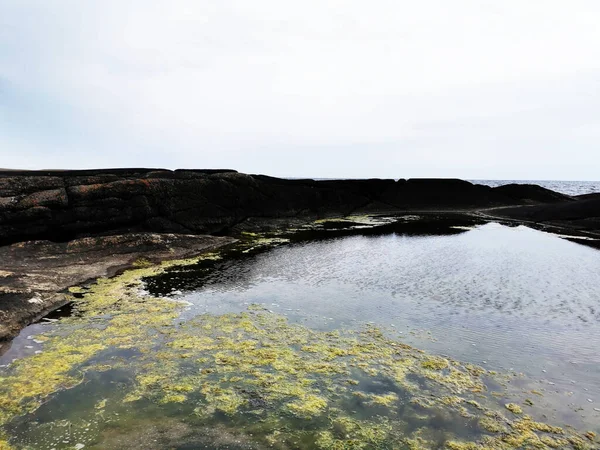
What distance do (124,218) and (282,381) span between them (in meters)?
27.3

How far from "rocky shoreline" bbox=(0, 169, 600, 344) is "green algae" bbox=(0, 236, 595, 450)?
4.12 meters

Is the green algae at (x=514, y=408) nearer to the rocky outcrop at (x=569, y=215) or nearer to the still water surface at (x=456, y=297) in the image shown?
the still water surface at (x=456, y=297)

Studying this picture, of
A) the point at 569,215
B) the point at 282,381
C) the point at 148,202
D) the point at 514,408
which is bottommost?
the point at 282,381

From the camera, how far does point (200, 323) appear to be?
1479 centimetres

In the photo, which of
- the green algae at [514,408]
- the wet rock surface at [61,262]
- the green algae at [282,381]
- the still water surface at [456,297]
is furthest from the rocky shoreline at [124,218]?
the green algae at [514,408]

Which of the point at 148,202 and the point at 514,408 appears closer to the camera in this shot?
the point at 514,408

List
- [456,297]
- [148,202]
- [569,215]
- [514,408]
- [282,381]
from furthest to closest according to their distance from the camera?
[569,215] → [148,202] → [456,297] → [282,381] → [514,408]

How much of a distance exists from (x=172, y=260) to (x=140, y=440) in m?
19.5

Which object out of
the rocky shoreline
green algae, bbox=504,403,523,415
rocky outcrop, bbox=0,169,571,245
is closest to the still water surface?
green algae, bbox=504,403,523,415

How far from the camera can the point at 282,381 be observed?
10.6 meters

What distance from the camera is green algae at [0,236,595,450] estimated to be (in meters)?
8.48

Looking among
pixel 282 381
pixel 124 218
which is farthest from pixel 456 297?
pixel 124 218

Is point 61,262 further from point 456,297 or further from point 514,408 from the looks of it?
point 514,408

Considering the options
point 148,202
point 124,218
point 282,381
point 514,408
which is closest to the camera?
point 514,408
